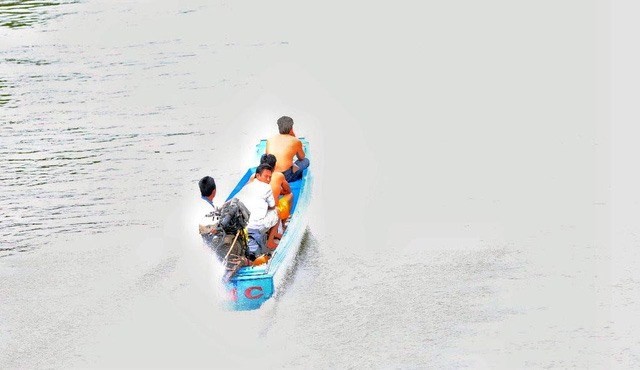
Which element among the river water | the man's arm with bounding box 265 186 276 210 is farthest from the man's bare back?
the man's arm with bounding box 265 186 276 210

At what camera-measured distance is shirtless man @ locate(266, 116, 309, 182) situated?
15914 millimetres

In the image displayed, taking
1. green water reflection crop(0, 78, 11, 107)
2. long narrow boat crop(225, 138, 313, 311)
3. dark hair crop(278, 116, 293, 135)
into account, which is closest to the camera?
long narrow boat crop(225, 138, 313, 311)

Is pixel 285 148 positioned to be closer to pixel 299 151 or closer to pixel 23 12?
pixel 299 151

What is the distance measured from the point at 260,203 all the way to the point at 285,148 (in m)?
2.28

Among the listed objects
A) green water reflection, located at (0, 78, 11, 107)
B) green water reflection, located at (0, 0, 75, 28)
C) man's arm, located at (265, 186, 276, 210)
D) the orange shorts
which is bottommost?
the orange shorts

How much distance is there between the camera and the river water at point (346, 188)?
1272cm

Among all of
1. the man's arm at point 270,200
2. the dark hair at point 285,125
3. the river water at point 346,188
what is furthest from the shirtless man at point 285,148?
the man's arm at point 270,200

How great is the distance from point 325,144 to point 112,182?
4.32m

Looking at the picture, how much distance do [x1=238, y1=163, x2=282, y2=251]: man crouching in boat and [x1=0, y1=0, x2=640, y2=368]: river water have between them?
2.94 feet

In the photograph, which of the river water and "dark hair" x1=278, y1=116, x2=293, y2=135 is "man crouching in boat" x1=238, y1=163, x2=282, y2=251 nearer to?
the river water

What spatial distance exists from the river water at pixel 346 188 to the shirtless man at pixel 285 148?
3.46 ft

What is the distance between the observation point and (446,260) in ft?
48.1

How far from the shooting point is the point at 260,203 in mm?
13797

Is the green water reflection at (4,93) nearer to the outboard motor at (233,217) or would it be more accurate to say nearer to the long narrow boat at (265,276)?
the long narrow boat at (265,276)
